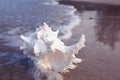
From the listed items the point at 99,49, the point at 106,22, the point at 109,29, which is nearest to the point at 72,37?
the point at 99,49

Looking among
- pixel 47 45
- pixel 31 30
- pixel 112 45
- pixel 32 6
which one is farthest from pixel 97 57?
pixel 32 6

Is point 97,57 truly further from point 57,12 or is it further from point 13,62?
point 57,12

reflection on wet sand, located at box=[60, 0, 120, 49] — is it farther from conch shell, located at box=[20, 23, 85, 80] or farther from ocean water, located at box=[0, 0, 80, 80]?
conch shell, located at box=[20, 23, 85, 80]

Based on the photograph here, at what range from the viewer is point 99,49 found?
3.77 metres

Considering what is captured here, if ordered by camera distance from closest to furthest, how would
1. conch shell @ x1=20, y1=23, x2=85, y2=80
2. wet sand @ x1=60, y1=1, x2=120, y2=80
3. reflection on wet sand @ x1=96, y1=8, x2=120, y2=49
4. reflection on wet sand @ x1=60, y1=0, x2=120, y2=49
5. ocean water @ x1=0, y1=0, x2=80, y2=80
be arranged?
conch shell @ x1=20, y1=23, x2=85, y2=80
wet sand @ x1=60, y1=1, x2=120, y2=80
ocean water @ x1=0, y1=0, x2=80, y2=80
reflection on wet sand @ x1=96, y1=8, x2=120, y2=49
reflection on wet sand @ x1=60, y1=0, x2=120, y2=49

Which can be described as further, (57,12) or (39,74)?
(57,12)

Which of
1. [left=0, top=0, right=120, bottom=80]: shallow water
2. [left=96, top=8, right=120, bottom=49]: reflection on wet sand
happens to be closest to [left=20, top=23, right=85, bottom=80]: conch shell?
[left=0, top=0, right=120, bottom=80]: shallow water

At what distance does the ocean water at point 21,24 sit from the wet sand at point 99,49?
0.92 ft

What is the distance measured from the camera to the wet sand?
3.00 m

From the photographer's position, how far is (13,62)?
10.6 ft

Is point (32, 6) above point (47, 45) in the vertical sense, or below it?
below

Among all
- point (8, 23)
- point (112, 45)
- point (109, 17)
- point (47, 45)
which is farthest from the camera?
point (109, 17)

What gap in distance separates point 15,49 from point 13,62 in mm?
445

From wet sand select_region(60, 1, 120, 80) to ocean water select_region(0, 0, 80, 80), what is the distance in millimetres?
280
